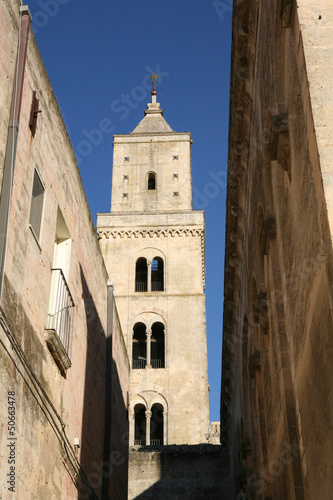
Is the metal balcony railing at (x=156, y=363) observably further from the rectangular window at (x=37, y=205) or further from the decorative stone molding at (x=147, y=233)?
the rectangular window at (x=37, y=205)

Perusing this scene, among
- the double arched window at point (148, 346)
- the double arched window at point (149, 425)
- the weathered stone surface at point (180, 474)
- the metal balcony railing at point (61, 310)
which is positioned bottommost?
the weathered stone surface at point (180, 474)

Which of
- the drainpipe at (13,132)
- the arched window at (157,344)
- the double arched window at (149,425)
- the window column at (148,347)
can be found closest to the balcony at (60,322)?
the drainpipe at (13,132)

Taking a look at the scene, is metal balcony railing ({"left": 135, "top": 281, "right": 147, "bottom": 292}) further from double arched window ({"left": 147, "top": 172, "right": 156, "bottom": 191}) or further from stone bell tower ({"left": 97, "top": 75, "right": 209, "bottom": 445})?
double arched window ({"left": 147, "top": 172, "right": 156, "bottom": 191})

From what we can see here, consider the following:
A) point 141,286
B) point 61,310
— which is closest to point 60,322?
point 61,310

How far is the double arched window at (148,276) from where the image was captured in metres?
35.7

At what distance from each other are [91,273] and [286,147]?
630 centimetres

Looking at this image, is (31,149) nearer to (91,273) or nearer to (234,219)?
(91,273)

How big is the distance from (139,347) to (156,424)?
4038 millimetres

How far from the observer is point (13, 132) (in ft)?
25.1

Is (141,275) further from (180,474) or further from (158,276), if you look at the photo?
(180,474)

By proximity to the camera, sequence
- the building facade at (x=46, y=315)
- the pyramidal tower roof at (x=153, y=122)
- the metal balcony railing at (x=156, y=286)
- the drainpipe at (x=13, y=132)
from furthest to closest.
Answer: the pyramidal tower roof at (x=153, y=122), the metal balcony railing at (x=156, y=286), the building facade at (x=46, y=315), the drainpipe at (x=13, y=132)

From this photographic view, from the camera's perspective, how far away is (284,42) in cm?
746

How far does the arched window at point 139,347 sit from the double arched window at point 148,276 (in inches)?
76.5

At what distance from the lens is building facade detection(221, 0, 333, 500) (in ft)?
18.3
